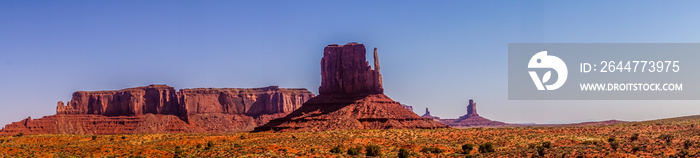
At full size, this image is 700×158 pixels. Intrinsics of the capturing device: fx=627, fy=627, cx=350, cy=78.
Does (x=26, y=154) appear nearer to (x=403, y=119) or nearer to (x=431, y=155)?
(x=431, y=155)

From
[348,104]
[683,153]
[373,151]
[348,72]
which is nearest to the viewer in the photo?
[683,153]

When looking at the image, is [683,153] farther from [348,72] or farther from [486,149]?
[348,72]

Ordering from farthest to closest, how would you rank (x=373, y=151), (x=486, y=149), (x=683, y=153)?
(x=486, y=149)
(x=373, y=151)
(x=683, y=153)

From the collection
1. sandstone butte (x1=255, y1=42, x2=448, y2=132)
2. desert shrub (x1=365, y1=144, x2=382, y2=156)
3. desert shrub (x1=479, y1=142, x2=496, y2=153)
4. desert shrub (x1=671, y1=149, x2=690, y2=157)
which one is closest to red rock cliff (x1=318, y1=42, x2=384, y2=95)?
sandstone butte (x1=255, y1=42, x2=448, y2=132)

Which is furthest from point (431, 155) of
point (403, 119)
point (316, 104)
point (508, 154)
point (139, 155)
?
point (316, 104)

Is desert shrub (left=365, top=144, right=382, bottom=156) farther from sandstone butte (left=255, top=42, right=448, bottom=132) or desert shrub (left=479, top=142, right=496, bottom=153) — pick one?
sandstone butte (left=255, top=42, right=448, bottom=132)

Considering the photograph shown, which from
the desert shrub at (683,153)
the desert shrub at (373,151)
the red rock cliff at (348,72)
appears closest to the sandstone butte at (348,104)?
the red rock cliff at (348,72)

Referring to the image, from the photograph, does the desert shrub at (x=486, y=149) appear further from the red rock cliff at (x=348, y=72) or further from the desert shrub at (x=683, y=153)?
the red rock cliff at (x=348, y=72)

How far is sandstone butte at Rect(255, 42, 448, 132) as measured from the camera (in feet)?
387

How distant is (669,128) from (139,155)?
251ft

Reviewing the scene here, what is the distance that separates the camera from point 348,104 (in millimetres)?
131875

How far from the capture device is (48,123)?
654 feet

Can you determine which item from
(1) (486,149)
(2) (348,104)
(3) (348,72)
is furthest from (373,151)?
(3) (348,72)

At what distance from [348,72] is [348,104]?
1571 cm
